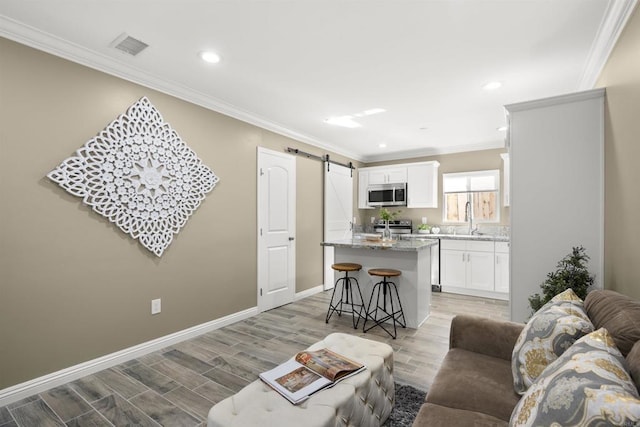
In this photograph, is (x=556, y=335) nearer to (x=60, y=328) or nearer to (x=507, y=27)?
(x=507, y=27)

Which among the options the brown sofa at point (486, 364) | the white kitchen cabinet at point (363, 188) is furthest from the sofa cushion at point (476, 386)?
the white kitchen cabinet at point (363, 188)

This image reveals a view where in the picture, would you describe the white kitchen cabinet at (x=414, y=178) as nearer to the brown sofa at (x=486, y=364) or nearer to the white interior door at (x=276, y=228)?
the white interior door at (x=276, y=228)

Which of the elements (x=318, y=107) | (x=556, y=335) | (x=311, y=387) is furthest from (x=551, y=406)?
(x=318, y=107)

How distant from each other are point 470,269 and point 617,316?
4.05 meters

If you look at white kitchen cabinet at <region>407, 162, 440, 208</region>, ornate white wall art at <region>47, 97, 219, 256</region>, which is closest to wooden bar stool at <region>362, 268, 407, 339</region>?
ornate white wall art at <region>47, 97, 219, 256</region>

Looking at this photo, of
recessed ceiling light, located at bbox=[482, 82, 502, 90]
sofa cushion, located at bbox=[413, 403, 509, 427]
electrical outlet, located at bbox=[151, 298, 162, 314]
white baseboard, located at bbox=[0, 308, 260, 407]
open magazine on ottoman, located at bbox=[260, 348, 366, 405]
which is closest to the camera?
sofa cushion, located at bbox=[413, 403, 509, 427]

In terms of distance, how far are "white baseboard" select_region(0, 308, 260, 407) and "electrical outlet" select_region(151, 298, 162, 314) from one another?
27 centimetres

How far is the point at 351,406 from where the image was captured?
151 centimetres

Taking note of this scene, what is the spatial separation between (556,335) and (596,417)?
71cm

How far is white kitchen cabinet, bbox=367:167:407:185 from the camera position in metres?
6.17

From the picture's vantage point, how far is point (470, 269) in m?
5.07

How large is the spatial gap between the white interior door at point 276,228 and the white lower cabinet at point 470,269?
8.53ft

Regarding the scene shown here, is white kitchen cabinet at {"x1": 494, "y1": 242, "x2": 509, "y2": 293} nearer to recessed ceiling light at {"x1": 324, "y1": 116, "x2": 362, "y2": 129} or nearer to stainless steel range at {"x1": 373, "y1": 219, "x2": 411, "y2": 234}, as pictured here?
stainless steel range at {"x1": 373, "y1": 219, "x2": 411, "y2": 234}

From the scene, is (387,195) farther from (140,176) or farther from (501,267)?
(140,176)
